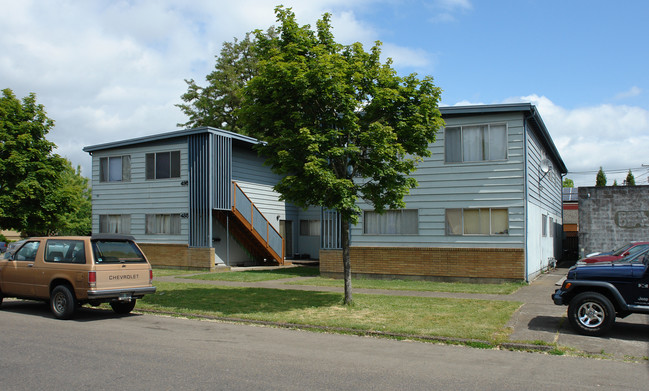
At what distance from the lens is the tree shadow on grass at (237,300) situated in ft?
40.4

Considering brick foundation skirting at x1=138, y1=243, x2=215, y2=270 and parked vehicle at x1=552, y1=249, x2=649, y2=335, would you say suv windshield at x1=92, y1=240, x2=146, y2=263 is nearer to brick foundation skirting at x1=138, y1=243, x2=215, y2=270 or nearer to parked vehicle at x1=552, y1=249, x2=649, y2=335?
parked vehicle at x1=552, y1=249, x2=649, y2=335

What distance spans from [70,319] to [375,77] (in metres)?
8.50

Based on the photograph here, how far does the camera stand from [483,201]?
57.5ft

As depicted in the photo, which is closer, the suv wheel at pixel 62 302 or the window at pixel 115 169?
the suv wheel at pixel 62 302

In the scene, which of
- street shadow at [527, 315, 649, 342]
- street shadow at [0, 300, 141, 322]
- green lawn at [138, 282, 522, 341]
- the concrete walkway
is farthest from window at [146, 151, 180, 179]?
street shadow at [527, 315, 649, 342]

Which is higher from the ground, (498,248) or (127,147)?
(127,147)

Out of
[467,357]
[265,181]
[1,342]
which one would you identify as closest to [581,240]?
[265,181]

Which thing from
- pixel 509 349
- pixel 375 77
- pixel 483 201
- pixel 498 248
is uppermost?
pixel 375 77

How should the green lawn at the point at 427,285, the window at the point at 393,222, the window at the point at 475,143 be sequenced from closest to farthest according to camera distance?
the green lawn at the point at 427,285 → the window at the point at 475,143 → the window at the point at 393,222

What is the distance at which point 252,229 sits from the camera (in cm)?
2425

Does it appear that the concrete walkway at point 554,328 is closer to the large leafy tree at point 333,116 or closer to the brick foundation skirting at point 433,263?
the brick foundation skirting at point 433,263

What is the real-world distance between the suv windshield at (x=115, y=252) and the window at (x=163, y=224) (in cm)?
1278

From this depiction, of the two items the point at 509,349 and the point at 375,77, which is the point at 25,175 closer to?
the point at 375,77

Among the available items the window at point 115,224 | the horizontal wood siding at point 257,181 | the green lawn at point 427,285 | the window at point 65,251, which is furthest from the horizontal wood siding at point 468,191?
the window at point 115,224
